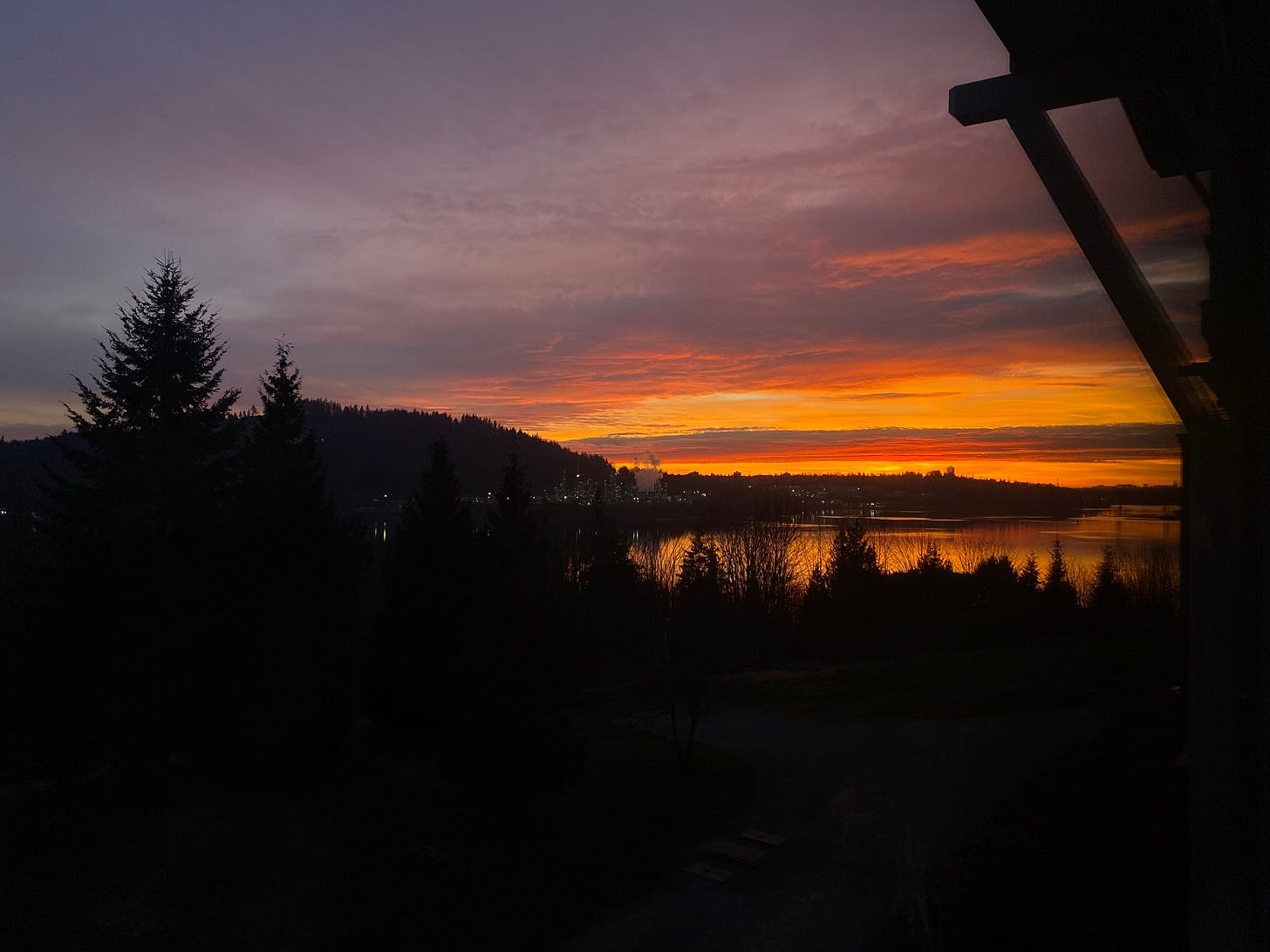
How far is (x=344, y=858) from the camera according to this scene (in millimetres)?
6520

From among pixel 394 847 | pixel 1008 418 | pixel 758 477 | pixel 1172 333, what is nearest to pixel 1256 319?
Result: pixel 1172 333

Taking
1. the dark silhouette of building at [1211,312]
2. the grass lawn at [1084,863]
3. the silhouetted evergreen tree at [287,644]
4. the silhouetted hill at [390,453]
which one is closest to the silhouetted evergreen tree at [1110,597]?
the grass lawn at [1084,863]

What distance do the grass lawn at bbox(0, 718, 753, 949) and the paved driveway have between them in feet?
1.44

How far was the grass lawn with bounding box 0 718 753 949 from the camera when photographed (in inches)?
208

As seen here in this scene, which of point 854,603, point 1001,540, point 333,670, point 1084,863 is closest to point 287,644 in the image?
point 333,670

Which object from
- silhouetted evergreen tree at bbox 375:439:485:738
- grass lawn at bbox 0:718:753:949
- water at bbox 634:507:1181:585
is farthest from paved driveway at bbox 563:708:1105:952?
silhouetted evergreen tree at bbox 375:439:485:738

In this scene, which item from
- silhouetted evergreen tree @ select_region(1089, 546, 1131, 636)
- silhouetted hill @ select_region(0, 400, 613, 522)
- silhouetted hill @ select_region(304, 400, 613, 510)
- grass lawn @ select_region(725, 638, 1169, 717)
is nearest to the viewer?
silhouetted evergreen tree @ select_region(1089, 546, 1131, 636)

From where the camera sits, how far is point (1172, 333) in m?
1.45

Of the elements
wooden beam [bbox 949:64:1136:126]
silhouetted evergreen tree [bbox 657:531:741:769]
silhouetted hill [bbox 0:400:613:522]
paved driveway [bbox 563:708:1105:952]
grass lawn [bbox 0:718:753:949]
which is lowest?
grass lawn [bbox 0:718:753:949]

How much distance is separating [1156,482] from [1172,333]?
294mm

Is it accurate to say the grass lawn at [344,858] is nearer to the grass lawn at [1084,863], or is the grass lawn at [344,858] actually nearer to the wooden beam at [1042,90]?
the grass lawn at [1084,863]

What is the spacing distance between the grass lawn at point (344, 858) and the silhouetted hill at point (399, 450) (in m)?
15.1

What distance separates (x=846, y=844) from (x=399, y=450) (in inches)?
1137

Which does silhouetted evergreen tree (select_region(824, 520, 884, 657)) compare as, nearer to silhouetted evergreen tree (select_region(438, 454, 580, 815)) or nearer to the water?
the water
